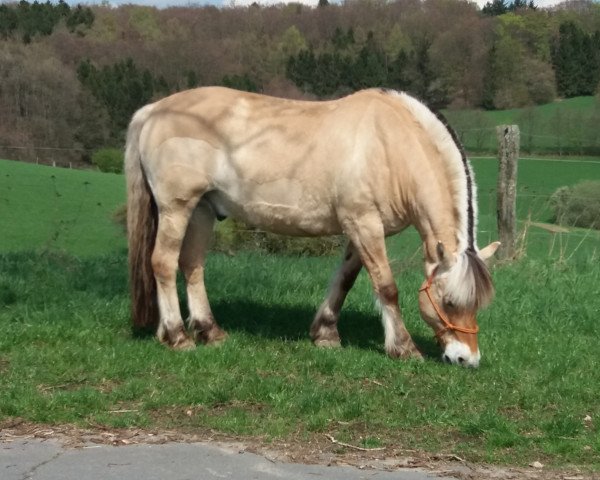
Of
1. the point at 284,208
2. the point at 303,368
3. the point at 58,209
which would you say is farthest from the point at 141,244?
the point at 58,209

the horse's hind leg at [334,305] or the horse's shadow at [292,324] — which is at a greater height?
the horse's hind leg at [334,305]

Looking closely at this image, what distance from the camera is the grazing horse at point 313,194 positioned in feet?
21.5

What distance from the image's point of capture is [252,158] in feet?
22.8

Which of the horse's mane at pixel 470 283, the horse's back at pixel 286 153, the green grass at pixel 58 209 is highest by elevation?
the horse's back at pixel 286 153

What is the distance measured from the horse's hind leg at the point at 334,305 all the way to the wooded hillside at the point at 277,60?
1633cm

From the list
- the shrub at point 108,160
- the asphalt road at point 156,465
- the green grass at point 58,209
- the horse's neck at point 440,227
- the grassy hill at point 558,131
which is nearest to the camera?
the asphalt road at point 156,465

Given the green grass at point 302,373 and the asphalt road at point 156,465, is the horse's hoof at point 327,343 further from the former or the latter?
the asphalt road at point 156,465

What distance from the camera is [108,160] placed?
1237 inches

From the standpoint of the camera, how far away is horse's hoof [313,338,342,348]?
22.9 ft

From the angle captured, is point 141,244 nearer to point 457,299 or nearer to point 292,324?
point 292,324

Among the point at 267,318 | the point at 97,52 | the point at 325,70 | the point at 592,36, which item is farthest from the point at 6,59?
the point at 267,318

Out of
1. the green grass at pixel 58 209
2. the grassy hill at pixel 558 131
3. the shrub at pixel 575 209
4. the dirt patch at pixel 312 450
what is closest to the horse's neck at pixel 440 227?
the dirt patch at pixel 312 450

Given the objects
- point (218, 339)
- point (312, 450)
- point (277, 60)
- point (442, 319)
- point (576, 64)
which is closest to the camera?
point (312, 450)

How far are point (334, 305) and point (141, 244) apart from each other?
1.68m
